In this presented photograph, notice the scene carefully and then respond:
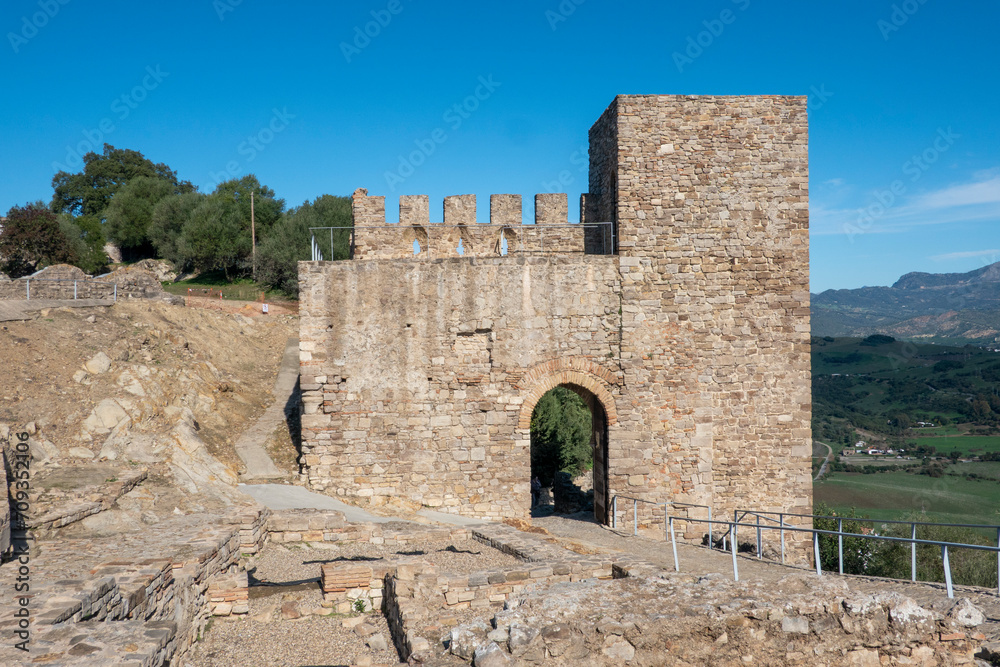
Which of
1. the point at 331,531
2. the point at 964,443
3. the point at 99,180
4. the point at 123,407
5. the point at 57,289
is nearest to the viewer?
the point at 331,531

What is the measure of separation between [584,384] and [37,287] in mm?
13544

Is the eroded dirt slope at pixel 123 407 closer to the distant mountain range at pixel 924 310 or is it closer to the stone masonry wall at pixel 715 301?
the stone masonry wall at pixel 715 301

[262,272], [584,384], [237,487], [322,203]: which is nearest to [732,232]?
[584,384]

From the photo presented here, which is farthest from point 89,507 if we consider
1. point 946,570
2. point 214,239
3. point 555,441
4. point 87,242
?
point 87,242

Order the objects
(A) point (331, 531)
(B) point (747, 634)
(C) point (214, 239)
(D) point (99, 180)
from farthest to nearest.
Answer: (D) point (99, 180) < (C) point (214, 239) < (A) point (331, 531) < (B) point (747, 634)

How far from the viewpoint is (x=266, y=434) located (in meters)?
13.7

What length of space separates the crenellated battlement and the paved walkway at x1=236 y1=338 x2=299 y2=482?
14.4 ft

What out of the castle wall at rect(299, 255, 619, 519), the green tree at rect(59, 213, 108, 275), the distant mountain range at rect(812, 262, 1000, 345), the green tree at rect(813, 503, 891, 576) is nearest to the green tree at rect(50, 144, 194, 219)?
the green tree at rect(59, 213, 108, 275)

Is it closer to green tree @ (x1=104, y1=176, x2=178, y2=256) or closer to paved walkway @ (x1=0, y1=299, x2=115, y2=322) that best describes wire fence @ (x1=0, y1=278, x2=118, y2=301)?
paved walkway @ (x1=0, y1=299, x2=115, y2=322)

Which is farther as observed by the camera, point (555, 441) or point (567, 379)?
point (555, 441)

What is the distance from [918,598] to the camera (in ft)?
21.2

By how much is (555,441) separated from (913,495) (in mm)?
30649

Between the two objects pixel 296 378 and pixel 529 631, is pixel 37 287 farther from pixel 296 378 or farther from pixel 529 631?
pixel 529 631

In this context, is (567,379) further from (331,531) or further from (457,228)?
(331,531)
